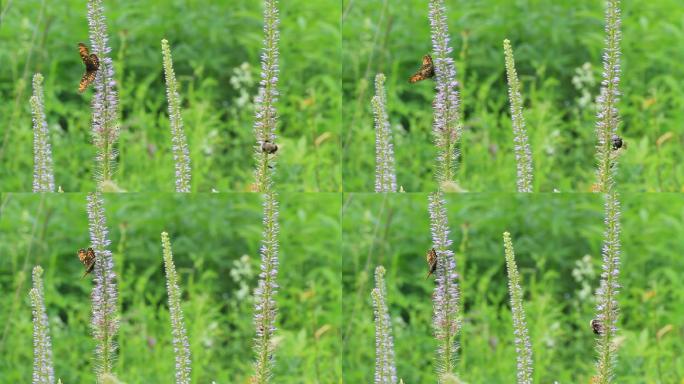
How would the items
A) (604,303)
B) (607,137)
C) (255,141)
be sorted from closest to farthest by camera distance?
(604,303)
(607,137)
(255,141)

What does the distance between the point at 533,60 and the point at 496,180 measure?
3.27ft

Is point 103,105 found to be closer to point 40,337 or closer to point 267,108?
point 267,108

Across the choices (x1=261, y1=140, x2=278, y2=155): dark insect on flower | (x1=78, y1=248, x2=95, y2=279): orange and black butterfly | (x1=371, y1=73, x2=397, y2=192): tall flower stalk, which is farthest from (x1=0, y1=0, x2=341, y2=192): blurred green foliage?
(x1=78, y1=248, x2=95, y2=279): orange and black butterfly

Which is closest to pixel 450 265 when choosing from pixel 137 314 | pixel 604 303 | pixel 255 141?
pixel 604 303

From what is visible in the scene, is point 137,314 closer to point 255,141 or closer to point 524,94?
point 255,141

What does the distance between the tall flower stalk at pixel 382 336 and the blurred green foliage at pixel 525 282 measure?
0.13 m

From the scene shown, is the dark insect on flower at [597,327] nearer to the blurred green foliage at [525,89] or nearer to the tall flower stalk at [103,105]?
the blurred green foliage at [525,89]

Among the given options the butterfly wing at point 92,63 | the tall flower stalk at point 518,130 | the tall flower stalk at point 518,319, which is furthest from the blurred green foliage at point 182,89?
the tall flower stalk at point 518,319

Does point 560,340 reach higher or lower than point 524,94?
lower

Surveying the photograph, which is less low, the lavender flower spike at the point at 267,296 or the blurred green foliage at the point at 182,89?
the blurred green foliage at the point at 182,89

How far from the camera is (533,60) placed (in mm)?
9945

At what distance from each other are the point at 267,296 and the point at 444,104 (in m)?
1.70

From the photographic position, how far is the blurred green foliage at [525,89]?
963 centimetres

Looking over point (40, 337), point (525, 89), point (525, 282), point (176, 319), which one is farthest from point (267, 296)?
point (525, 89)
